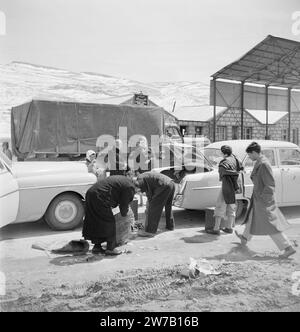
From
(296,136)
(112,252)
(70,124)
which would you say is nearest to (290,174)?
(112,252)

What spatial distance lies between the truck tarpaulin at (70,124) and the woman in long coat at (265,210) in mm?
9550

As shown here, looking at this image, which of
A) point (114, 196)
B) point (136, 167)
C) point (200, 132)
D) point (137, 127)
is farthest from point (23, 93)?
point (114, 196)

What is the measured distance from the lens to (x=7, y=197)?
18.1 feet

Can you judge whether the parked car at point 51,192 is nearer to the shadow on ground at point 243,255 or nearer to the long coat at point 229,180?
the long coat at point 229,180

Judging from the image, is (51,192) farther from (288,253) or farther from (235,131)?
(235,131)

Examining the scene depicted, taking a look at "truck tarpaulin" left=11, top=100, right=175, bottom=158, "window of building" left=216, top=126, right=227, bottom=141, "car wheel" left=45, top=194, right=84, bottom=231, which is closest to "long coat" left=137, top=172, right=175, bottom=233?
"car wheel" left=45, top=194, right=84, bottom=231

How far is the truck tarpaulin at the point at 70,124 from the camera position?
13930mm

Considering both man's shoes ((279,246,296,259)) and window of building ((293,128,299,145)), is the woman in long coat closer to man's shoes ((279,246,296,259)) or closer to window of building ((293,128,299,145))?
man's shoes ((279,246,296,259))

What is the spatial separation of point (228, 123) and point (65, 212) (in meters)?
27.4

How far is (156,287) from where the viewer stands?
4469 millimetres

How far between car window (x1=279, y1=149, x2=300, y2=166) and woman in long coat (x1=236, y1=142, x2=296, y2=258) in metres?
2.90
